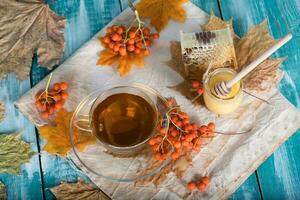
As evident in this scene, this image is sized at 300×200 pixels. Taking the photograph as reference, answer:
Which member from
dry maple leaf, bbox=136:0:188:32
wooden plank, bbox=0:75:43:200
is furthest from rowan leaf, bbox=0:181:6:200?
dry maple leaf, bbox=136:0:188:32

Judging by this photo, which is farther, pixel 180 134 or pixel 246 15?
pixel 246 15

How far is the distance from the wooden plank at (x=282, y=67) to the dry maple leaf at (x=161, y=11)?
10cm

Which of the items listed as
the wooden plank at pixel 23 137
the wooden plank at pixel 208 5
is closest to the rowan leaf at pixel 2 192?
the wooden plank at pixel 23 137

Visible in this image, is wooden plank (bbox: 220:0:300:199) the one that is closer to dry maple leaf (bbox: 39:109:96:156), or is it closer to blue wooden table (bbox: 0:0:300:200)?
blue wooden table (bbox: 0:0:300:200)

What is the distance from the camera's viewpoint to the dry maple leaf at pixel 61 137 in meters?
0.85

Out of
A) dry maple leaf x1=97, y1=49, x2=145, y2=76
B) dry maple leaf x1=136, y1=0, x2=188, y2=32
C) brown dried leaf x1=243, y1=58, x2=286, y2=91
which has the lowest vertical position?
brown dried leaf x1=243, y1=58, x2=286, y2=91

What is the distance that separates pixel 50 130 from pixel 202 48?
0.32 metres

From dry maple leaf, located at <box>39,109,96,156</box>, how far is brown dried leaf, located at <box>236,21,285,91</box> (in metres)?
0.31

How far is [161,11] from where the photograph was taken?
37.4 inches

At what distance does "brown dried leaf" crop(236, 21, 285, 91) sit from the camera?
2.90 feet

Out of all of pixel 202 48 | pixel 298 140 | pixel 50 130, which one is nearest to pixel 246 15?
pixel 202 48

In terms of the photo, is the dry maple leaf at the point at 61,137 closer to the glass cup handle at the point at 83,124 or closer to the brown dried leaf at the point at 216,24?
the glass cup handle at the point at 83,124

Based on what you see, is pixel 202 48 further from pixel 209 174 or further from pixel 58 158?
pixel 58 158

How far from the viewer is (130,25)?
96 cm
